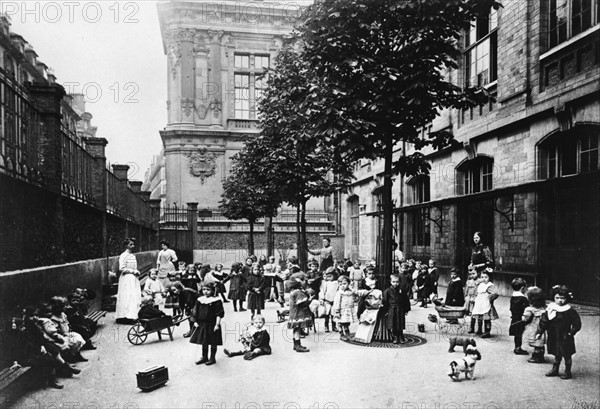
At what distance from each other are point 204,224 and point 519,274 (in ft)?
74.5

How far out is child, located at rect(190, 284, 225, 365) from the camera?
7965mm

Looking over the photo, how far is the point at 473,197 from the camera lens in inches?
575

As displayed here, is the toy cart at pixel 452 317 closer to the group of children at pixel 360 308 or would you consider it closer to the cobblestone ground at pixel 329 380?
the group of children at pixel 360 308

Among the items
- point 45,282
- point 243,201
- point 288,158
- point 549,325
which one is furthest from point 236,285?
point 243,201

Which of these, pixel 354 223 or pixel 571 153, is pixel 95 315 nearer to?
pixel 571 153

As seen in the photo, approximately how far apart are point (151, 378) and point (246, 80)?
108 feet

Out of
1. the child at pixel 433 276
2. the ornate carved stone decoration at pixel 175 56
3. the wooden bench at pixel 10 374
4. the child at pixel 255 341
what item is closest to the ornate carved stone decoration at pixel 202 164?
the ornate carved stone decoration at pixel 175 56

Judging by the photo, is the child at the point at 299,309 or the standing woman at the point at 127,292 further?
the standing woman at the point at 127,292

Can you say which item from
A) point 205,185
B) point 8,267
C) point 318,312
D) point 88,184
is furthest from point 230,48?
point 8,267

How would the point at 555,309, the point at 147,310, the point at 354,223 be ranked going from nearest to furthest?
the point at 555,309 < the point at 147,310 < the point at 354,223

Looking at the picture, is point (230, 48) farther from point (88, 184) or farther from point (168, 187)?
point (88, 184)

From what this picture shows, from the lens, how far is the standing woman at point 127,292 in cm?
1120

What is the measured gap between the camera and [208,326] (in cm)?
803

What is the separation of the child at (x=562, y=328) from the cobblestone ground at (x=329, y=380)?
0.27m
